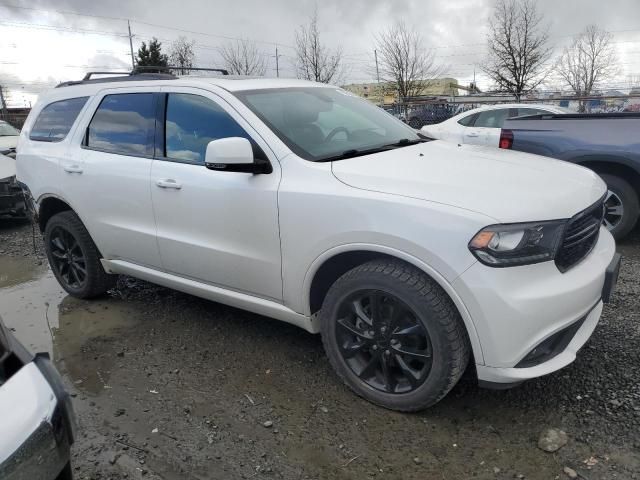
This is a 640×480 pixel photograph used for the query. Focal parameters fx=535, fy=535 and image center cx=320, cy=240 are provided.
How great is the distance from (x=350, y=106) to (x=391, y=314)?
5.93 ft

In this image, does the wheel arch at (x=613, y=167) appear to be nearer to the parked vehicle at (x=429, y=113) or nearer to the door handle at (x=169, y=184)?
the door handle at (x=169, y=184)

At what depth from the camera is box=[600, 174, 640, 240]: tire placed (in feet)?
17.7

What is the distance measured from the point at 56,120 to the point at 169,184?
1.79m

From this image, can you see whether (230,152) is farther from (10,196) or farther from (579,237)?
(10,196)

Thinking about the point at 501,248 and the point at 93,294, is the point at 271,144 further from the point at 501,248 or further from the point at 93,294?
the point at 93,294

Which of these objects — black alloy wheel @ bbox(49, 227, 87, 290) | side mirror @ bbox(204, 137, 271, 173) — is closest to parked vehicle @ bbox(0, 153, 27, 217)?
black alloy wheel @ bbox(49, 227, 87, 290)

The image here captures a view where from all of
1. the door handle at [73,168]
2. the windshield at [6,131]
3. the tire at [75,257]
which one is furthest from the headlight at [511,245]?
the windshield at [6,131]

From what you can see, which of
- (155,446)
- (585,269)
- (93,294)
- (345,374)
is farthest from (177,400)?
(585,269)

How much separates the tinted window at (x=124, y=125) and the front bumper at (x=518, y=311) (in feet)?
8.03

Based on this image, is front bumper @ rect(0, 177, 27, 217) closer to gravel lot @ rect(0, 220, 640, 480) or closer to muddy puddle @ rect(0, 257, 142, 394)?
muddy puddle @ rect(0, 257, 142, 394)

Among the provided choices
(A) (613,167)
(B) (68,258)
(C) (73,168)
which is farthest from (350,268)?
(A) (613,167)

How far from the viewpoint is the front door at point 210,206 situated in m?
3.07

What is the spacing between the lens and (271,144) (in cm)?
307

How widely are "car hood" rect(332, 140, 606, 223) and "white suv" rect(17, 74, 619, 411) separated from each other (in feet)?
0.04
